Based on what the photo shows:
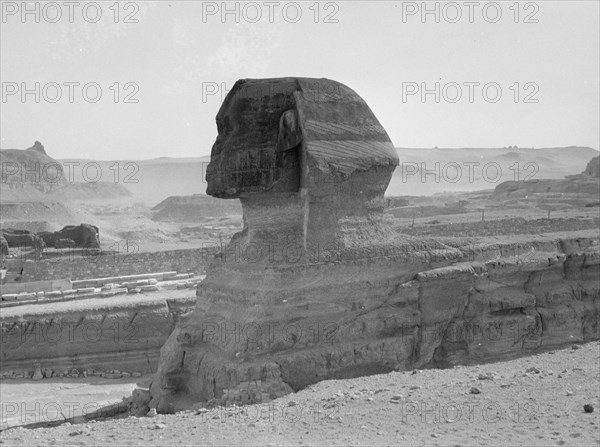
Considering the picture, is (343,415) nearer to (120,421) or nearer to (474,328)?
(120,421)

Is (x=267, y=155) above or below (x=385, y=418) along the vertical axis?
above

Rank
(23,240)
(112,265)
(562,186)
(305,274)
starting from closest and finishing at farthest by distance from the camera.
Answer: (305,274) < (112,265) < (23,240) < (562,186)

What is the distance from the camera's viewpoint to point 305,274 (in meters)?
8.27

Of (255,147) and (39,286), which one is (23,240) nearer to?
(39,286)

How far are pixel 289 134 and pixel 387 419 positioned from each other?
350 cm

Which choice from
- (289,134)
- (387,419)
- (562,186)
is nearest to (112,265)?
(289,134)

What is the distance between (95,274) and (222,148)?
10.8 m

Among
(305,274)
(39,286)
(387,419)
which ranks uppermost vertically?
(305,274)

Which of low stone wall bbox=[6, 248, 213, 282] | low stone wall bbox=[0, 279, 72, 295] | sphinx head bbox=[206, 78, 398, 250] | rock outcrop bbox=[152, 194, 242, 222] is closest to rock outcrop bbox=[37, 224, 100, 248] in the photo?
low stone wall bbox=[6, 248, 213, 282]

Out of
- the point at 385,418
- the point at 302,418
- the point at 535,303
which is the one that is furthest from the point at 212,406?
the point at 535,303

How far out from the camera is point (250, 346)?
791cm

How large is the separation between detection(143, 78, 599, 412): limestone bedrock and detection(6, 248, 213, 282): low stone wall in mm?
9706

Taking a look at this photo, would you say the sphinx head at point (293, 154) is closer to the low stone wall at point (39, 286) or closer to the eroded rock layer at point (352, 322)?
the eroded rock layer at point (352, 322)

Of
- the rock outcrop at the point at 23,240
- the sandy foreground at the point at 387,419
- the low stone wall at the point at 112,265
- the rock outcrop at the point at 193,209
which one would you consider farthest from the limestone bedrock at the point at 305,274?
the rock outcrop at the point at 193,209
